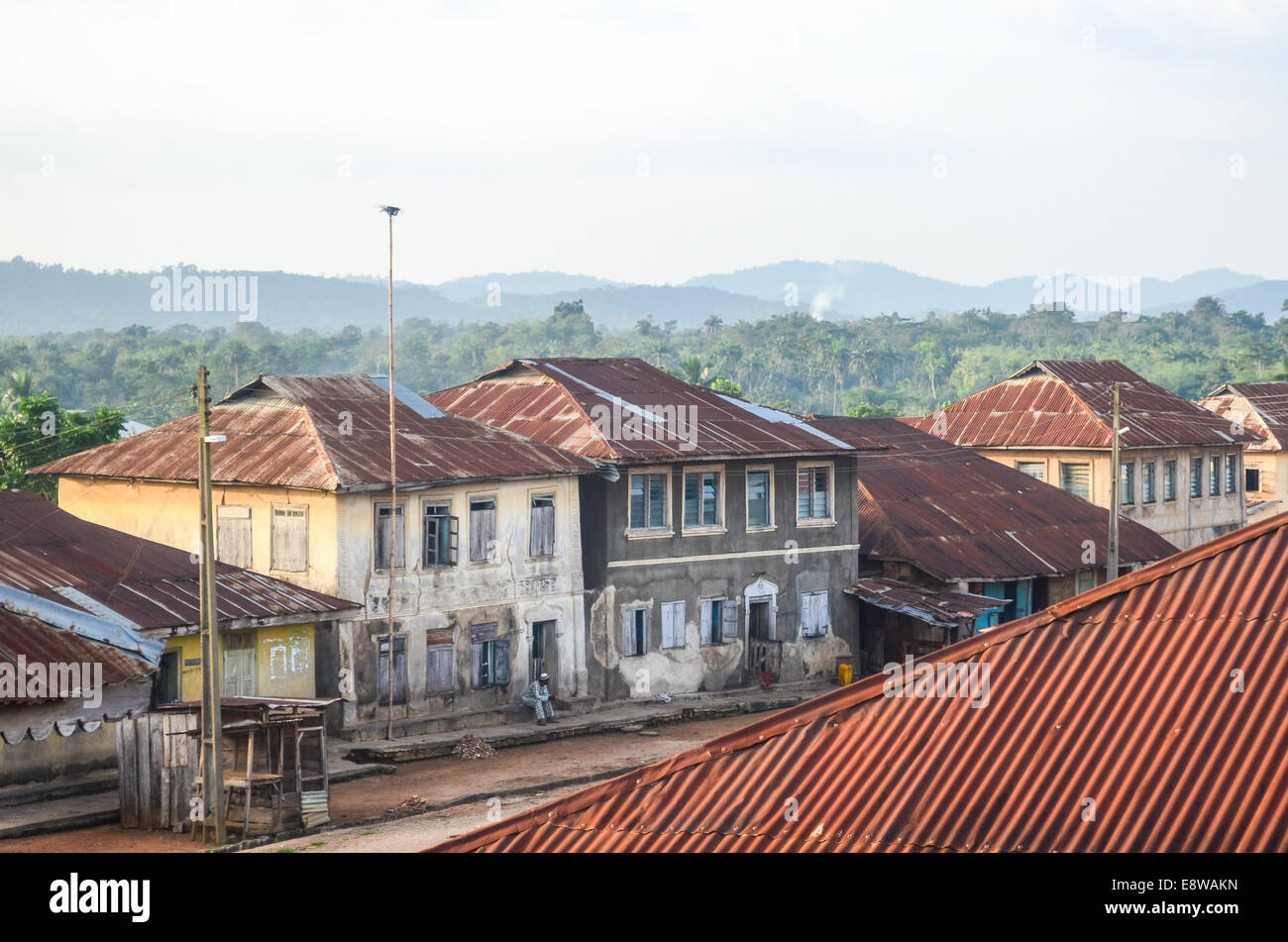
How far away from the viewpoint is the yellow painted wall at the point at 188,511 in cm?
3139

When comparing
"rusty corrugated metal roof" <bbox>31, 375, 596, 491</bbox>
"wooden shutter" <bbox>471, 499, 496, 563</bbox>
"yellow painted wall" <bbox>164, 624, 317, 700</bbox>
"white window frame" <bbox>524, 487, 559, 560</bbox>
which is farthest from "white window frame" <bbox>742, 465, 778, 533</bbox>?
"yellow painted wall" <bbox>164, 624, 317, 700</bbox>

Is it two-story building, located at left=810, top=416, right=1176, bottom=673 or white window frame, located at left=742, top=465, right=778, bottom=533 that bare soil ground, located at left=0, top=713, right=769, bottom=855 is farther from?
two-story building, located at left=810, top=416, right=1176, bottom=673

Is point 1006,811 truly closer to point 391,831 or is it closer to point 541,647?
point 391,831

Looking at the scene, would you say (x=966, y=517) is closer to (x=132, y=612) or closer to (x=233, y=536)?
(x=233, y=536)

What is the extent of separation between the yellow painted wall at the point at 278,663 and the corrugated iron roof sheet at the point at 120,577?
69 centimetres

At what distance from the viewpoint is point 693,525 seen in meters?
37.7

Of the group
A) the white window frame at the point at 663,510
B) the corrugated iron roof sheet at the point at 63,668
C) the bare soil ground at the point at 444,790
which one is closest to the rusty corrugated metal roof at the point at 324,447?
the white window frame at the point at 663,510

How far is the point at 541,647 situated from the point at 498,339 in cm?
13771

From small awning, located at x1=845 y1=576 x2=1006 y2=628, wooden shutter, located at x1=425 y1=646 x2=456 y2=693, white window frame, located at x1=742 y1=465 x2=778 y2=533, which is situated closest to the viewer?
wooden shutter, located at x1=425 y1=646 x2=456 y2=693

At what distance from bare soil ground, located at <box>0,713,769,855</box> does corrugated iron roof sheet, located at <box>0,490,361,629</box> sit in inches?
135

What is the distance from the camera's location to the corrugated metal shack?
23516 mm

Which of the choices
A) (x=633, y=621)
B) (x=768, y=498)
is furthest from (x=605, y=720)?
(x=768, y=498)

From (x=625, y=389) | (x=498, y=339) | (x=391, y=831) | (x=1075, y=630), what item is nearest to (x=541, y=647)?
(x=625, y=389)

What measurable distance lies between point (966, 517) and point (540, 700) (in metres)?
14.9
